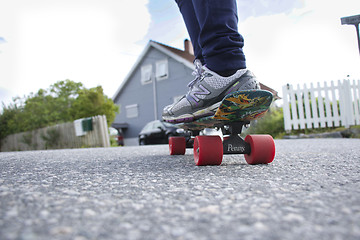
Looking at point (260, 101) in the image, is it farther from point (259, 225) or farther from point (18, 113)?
point (18, 113)

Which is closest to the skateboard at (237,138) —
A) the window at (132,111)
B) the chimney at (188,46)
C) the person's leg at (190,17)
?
the person's leg at (190,17)

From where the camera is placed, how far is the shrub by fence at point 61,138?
8.87 meters

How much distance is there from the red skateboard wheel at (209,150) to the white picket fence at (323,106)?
279 inches

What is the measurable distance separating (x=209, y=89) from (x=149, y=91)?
14.4 metres

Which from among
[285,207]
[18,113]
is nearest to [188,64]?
[18,113]

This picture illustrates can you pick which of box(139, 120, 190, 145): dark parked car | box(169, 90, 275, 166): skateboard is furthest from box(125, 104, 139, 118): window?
box(169, 90, 275, 166): skateboard

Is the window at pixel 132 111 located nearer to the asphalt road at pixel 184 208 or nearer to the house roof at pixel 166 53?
the house roof at pixel 166 53

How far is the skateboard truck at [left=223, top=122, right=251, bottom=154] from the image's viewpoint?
151 centimetres

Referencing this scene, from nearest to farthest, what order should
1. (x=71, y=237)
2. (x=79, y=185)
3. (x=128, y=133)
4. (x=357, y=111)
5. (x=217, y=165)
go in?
(x=71, y=237), (x=79, y=185), (x=217, y=165), (x=357, y=111), (x=128, y=133)

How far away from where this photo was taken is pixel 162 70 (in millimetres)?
14859

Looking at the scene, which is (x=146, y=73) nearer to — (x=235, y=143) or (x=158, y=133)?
(x=158, y=133)

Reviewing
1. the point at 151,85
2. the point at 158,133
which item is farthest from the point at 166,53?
the point at 158,133

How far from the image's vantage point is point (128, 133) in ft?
55.2

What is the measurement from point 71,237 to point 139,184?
0.50 meters
